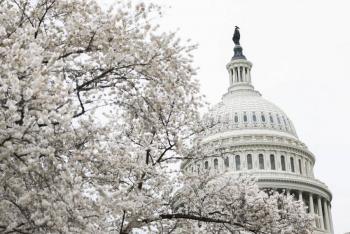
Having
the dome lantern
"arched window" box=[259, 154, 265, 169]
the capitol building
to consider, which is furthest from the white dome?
"arched window" box=[259, 154, 265, 169]

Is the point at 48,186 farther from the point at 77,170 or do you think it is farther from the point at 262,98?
the point at 262,98

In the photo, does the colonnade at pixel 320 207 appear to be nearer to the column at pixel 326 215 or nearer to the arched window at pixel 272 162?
the column at pixel 326 215

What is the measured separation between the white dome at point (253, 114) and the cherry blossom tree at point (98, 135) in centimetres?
8258

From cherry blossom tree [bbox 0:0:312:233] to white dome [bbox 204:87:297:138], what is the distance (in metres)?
82.6

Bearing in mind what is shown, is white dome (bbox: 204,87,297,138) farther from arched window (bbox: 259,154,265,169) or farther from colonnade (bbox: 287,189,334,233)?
colonnade (bbox: 287,189,334,233)

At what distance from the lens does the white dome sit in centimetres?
10225

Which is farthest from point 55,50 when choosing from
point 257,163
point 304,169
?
point 304,169

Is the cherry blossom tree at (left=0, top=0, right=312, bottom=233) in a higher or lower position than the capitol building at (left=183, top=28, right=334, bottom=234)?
lower

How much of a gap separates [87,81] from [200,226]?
6790 mm

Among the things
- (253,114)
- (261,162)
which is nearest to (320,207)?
(261,162)

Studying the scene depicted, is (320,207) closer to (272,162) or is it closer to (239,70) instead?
(272,162)

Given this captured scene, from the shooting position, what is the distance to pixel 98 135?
1226cm

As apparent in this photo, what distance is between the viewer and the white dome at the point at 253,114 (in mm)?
102250

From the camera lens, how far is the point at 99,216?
11.4 metres
